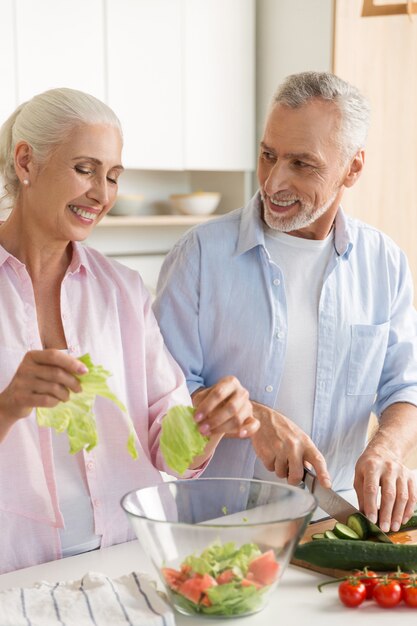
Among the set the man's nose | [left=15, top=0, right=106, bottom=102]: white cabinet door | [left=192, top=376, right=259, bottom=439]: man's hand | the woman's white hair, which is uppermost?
[left=15, top=0, right=106, bottom=102]: white cabinet door

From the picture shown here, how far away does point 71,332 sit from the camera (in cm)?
179

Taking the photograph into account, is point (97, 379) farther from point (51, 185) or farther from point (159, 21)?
point (159, 21)

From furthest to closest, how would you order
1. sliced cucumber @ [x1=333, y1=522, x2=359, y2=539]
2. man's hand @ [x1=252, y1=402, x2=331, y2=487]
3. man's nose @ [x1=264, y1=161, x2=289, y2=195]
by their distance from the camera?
man's nose @ [x1=264, y1=161, x2=289, y2=195] < man's hand @ [x1=252, y1=402, x2=331, y2=487] < sliced cucumber @ [x1=333, y1=522, x2=359, y2=539]

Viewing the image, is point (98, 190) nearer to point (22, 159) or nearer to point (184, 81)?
point (22, 159)

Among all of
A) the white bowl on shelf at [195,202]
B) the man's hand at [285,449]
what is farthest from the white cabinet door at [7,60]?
the man's hand at [285,449]

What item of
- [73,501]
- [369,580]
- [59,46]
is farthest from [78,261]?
[59,46]

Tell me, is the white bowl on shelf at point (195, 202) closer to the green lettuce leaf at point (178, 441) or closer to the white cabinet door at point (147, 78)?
the white cabinet door at point (147, 78)

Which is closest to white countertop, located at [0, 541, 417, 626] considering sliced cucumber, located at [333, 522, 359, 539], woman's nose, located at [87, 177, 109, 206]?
sliced cucumber, located at [333, 522, 359, 539]

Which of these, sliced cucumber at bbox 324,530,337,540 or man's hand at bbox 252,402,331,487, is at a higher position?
man's hand at bbox 252,402,331,487

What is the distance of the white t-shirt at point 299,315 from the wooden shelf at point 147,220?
5.90 feet

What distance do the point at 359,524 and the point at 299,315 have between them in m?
0.67

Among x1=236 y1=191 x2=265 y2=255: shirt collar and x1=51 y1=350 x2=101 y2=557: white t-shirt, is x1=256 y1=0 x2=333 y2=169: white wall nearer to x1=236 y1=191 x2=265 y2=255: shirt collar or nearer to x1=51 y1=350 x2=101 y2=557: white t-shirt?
x1=236 y1=191 x2=265 y2=255: shirt collar

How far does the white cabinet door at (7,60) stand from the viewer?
140 inches

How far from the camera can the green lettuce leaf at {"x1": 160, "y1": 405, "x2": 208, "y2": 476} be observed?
153 centimetres
